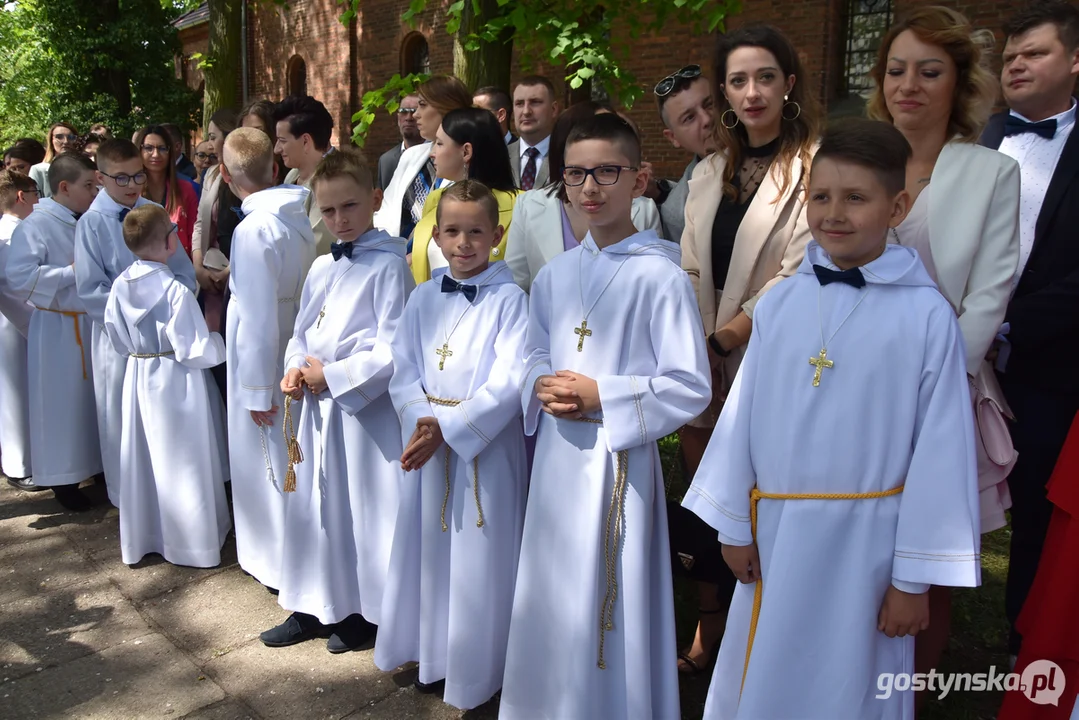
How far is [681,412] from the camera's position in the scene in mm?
2822

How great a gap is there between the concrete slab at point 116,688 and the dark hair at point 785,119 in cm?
283

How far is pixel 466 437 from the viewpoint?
10.3 feet

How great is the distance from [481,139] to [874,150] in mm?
2160

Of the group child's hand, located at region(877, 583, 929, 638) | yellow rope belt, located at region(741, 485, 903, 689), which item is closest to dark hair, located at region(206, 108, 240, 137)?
yellow rope belt, located at region(741, 485, 903, 689)

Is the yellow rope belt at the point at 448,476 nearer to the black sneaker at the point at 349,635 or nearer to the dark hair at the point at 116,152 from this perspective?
the black sneaker at the point at 349,635

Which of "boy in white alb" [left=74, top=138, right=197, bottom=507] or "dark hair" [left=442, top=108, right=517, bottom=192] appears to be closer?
"dark hair" [left=442, top=108, right=517, bottom=192]

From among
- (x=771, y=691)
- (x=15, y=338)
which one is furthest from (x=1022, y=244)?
(x=15, y=338)

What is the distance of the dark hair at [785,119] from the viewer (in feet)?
10.4

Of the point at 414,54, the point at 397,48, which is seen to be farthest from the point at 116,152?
the point at 414,54

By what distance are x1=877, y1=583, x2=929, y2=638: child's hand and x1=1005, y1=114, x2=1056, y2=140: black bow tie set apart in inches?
71.6

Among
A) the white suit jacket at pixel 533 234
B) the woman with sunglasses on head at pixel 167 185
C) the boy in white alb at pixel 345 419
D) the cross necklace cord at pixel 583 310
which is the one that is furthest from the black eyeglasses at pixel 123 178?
the cross necklace cord at pixel 583 310

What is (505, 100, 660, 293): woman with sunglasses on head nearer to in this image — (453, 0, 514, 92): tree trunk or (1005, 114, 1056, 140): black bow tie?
(1005, 114, 1056, 140): black bow tie

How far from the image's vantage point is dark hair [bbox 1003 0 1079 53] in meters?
3.12

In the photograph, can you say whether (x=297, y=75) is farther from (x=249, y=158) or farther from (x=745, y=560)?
(x=745, y=560)
